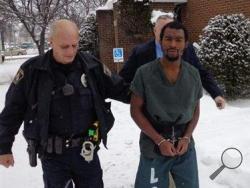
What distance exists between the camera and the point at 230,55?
888cm

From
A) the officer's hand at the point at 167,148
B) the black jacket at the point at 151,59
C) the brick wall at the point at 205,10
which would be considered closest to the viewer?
the officer's hand at the point at 167,148

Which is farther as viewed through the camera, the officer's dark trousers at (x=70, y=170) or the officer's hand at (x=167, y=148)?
the officer's dark trousers at (x=70, y=170)

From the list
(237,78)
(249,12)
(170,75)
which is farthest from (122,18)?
(170,75)

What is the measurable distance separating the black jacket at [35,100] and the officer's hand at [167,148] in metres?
0.46

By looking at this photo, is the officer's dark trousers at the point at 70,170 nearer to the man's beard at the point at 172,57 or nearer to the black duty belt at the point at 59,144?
the black duty belt at the point at 59,144

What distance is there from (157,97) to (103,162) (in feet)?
9.43

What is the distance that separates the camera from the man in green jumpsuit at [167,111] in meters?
2.87

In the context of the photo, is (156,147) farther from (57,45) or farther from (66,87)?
(57,45)

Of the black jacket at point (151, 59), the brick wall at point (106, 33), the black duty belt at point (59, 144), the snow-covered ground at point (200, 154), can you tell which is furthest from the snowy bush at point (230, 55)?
the black duty belt at point (59, 144)

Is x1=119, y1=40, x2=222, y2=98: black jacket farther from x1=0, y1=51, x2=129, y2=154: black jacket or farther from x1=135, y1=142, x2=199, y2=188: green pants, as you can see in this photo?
x1=135, y1=142, x2=199, y2=188: green pants

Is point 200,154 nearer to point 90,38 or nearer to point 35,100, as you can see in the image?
point 35,100

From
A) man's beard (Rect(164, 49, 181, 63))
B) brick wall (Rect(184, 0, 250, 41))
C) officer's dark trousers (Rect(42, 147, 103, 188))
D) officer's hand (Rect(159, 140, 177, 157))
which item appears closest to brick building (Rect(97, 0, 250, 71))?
brick wall (Rect(184, 0, 250, 41))

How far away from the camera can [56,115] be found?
2902 mm

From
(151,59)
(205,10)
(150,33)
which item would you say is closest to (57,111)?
→ (151,59)
